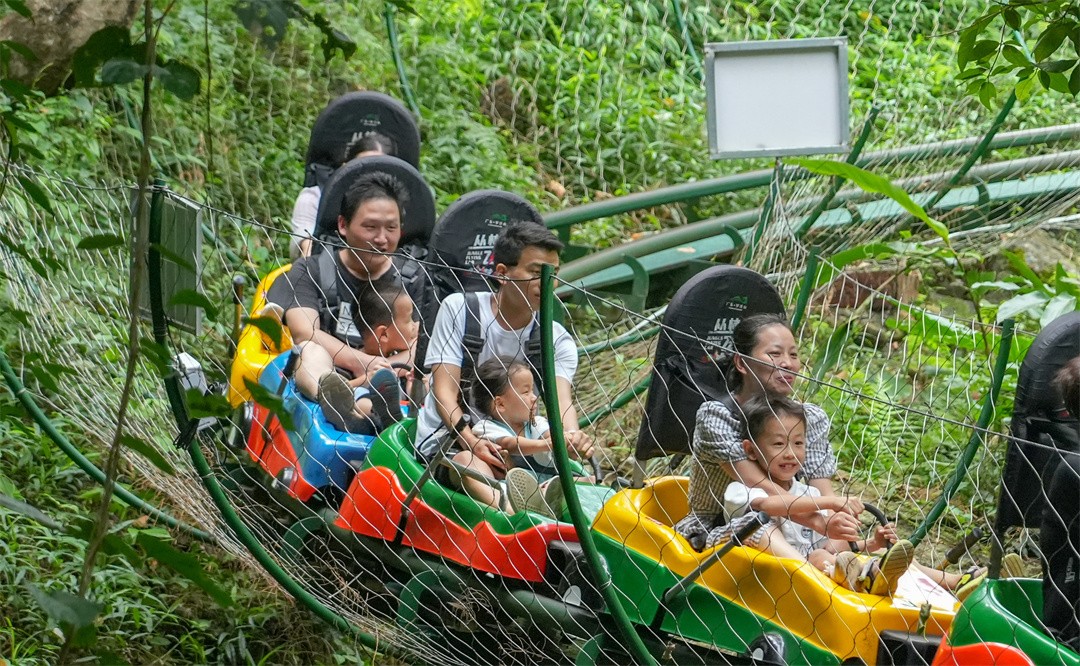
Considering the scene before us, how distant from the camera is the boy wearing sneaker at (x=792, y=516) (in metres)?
2.84

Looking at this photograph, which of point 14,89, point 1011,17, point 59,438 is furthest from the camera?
point 59,438

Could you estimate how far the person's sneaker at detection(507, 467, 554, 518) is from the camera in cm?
335

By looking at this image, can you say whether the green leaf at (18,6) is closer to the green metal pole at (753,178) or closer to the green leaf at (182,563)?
the green leaf at (182,563)

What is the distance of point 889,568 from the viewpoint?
278 cm

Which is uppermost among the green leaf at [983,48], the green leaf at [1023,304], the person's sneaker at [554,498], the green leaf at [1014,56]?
the green leaf at [983,48]

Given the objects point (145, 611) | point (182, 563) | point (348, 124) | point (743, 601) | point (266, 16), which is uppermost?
point (266, 16)

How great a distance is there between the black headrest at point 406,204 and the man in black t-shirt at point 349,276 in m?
0.16

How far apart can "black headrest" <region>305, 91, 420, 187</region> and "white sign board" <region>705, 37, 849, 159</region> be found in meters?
1.37

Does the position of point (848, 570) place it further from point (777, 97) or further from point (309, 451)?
point (777, 97)

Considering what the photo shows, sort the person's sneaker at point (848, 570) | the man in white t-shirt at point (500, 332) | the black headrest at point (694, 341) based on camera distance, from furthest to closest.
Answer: the man in white t-shirt at point (500, 332) < the black headrest at point (694, 341) < the person's sneaker at point (848, 570)

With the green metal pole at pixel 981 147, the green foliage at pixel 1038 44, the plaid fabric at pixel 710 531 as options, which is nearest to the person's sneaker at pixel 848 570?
the plaid fabric at pixel 710 531

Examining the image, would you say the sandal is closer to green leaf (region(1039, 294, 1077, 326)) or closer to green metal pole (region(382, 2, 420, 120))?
green leaf (region(1039, 294, 1077, 326))

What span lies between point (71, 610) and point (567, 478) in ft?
5.23

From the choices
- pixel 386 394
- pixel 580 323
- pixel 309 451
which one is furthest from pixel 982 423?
pixel 580 323
